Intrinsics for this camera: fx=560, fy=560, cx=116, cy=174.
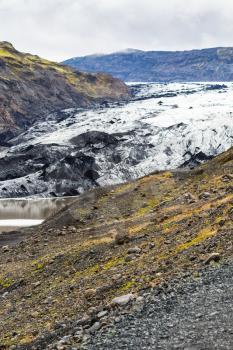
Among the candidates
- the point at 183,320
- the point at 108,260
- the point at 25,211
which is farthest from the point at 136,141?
the point at 183,320

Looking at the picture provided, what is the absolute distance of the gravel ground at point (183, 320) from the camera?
11.4m

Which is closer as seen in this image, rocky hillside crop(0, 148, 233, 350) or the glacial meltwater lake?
rocky hillside crop(0, 148, 233, 350)

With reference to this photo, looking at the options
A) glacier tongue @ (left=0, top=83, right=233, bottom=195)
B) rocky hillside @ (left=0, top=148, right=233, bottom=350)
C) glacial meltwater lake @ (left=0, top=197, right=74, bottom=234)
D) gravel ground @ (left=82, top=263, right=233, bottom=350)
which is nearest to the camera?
gravel ground @ (left=82, top=263, right=233, bottom=350)

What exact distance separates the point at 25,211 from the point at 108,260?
67063mm

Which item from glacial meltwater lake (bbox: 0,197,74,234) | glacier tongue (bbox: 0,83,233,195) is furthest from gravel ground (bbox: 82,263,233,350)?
glacier tongue (bbox: 0,83,233,195)

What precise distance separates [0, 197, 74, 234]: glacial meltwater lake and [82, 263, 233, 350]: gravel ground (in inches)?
2034

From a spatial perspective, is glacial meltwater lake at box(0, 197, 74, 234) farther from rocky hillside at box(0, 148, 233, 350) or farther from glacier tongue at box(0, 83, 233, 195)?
rocky hillside at box(0, 148, 233, 350)

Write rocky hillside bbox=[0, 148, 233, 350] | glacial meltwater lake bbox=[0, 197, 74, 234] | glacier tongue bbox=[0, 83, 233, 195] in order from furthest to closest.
Answer: glacier tongue bbox=[0, 83, 233, 195] < glacial meltwater lake bbox=[0, 197, 74, 234] < rocky hillside bbox=[0, 148, 233, 350]

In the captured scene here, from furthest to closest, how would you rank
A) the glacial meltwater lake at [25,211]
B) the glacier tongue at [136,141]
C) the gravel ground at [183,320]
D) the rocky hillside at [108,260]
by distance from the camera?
the glacier tongue at [136,141] < the glacial meltwater lake at [25,211] < the rocky hillside at [108,260] < the gravel ground at [183,320]

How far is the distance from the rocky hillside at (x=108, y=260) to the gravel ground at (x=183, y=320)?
11 cm

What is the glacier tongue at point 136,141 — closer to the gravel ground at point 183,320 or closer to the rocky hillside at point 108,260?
the rocky hillside at point 108,260

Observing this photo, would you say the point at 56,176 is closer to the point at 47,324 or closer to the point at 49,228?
the point at 49,228

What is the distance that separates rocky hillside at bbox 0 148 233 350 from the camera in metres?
14.8

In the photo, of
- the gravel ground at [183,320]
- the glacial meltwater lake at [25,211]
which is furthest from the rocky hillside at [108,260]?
the glacial meltwater lake at [25,211]
